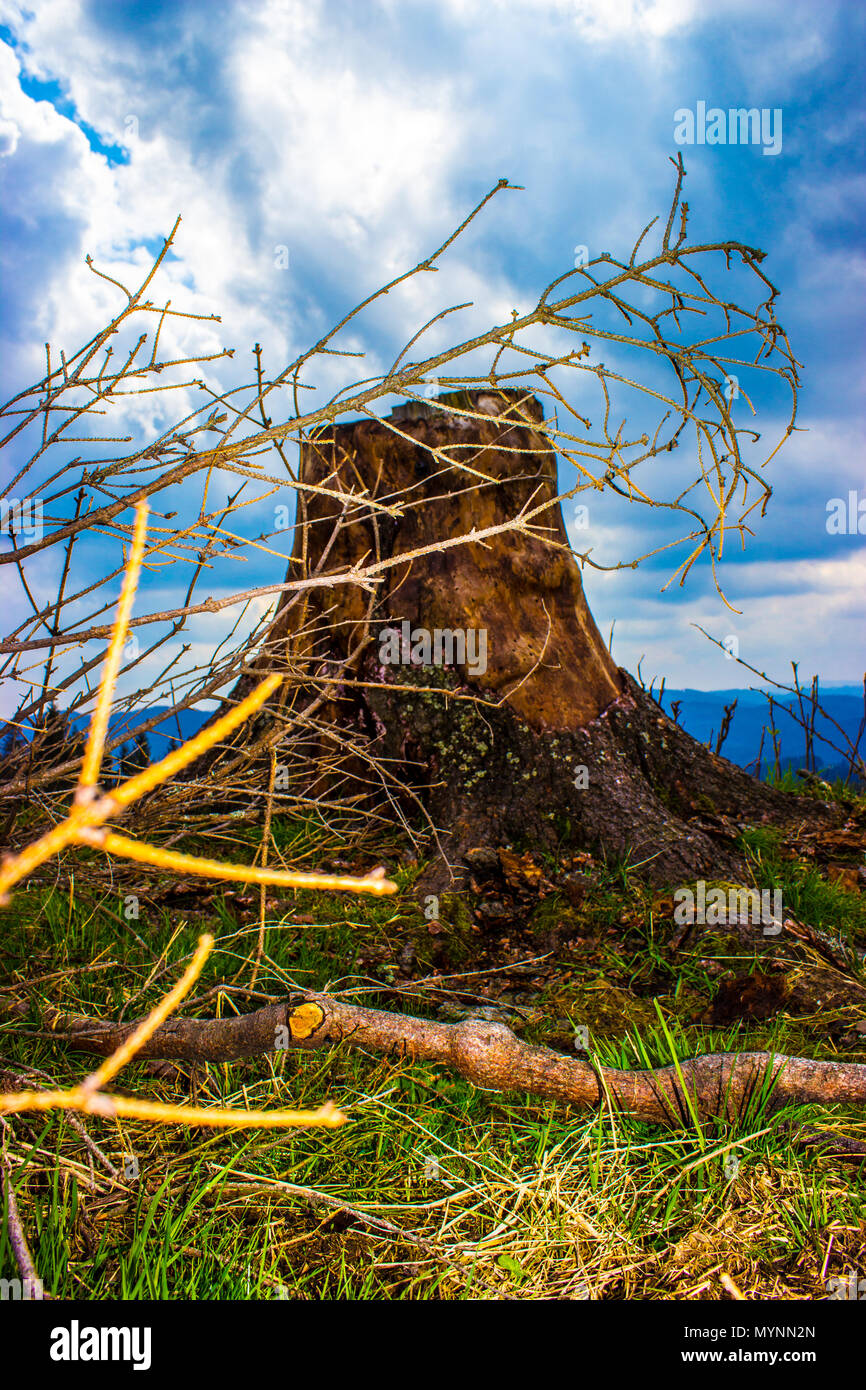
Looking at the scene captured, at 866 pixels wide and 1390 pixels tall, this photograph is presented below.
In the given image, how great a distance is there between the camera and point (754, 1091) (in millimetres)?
2465

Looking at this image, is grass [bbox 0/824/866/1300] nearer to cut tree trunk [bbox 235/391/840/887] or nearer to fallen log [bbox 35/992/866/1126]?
fallen log [bbox 35/992/866/1126]

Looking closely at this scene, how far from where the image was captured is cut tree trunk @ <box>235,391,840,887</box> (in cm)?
432

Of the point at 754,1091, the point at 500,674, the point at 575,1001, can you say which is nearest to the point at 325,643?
the point at 500,674

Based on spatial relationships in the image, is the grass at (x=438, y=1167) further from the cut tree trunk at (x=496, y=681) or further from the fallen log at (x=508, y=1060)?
the cut tree trunk at (x=496, y=681)

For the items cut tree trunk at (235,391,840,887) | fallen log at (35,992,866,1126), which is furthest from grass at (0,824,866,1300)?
cut tree trunk at (235,391,840,887)

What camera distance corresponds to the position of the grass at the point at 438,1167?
6.35 ft

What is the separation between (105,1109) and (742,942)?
3529 millimetres

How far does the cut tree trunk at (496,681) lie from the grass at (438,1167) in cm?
97

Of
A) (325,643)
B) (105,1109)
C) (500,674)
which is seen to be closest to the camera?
(105,1109)

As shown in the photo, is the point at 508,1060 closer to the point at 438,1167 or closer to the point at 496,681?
the point at 438,1167

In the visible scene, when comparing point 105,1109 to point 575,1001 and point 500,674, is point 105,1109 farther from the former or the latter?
point 500,674

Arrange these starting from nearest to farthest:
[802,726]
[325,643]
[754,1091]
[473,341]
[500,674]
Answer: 1. [473,341]
2. [754,1091]
3. [500,674]
4. [325,643]
5. [802,726]

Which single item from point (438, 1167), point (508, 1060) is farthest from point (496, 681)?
point (438, 1167)

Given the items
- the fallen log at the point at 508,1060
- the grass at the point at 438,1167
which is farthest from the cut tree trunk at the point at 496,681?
the fallen log at the point at 508,1060
